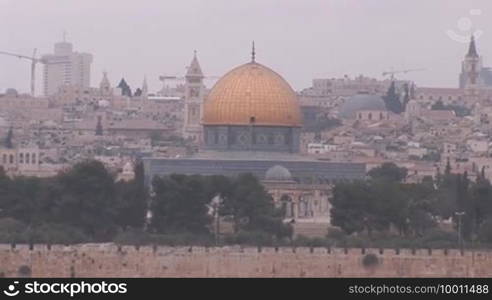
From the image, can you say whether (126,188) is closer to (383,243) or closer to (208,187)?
(208,187)

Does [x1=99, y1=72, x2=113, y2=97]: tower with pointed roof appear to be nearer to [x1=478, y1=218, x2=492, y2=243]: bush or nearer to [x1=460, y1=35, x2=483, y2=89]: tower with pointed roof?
[x1=460, y1=35, x2=483, y2=89]: tower with pointed roof

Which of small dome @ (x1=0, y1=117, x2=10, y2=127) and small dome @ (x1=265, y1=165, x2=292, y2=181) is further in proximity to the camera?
small dome @ (x1=0, y1=117, x2=10, y2=127)

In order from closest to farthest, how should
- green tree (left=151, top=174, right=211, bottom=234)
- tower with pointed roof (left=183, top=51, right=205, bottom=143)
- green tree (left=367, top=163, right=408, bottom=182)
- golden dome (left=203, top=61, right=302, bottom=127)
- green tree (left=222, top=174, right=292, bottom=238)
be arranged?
green tree (left=151, top=174, right=211, bottom=234) → green tree (left=222, top=174, right=292, bottom=238) → green tree (left=367, top=163, right=408, bottom=182) → golden dome (left=203, top=61, right=302, bottom=127) → tower with pointed roof (left=183, top=51, right=205, bottom=143)

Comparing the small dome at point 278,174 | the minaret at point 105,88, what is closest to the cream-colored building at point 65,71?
the minaret at point 105,88

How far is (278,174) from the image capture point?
2296 inches

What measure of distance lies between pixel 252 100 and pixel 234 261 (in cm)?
2035

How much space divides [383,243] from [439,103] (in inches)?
2513

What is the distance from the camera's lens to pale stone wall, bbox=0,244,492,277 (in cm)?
4088

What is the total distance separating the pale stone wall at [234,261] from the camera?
40.9 m

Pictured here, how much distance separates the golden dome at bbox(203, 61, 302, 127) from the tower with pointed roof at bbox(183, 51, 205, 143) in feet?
70.9

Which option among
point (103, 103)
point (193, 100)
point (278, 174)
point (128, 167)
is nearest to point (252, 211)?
point (278, 174)

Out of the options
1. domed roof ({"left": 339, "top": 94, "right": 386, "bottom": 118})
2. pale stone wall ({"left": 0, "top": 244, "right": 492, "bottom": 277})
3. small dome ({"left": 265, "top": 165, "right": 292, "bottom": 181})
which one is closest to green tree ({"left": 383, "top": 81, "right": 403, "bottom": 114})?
domed roof ({"left": 339, "top": 94, "right": 386, "bottom": 118})

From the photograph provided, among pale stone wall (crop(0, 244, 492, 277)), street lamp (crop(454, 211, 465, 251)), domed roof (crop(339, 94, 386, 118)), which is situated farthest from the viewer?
domed roof (crop(339, 94, 386, 118))

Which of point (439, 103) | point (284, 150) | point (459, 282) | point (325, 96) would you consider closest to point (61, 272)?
point (459, 282)
